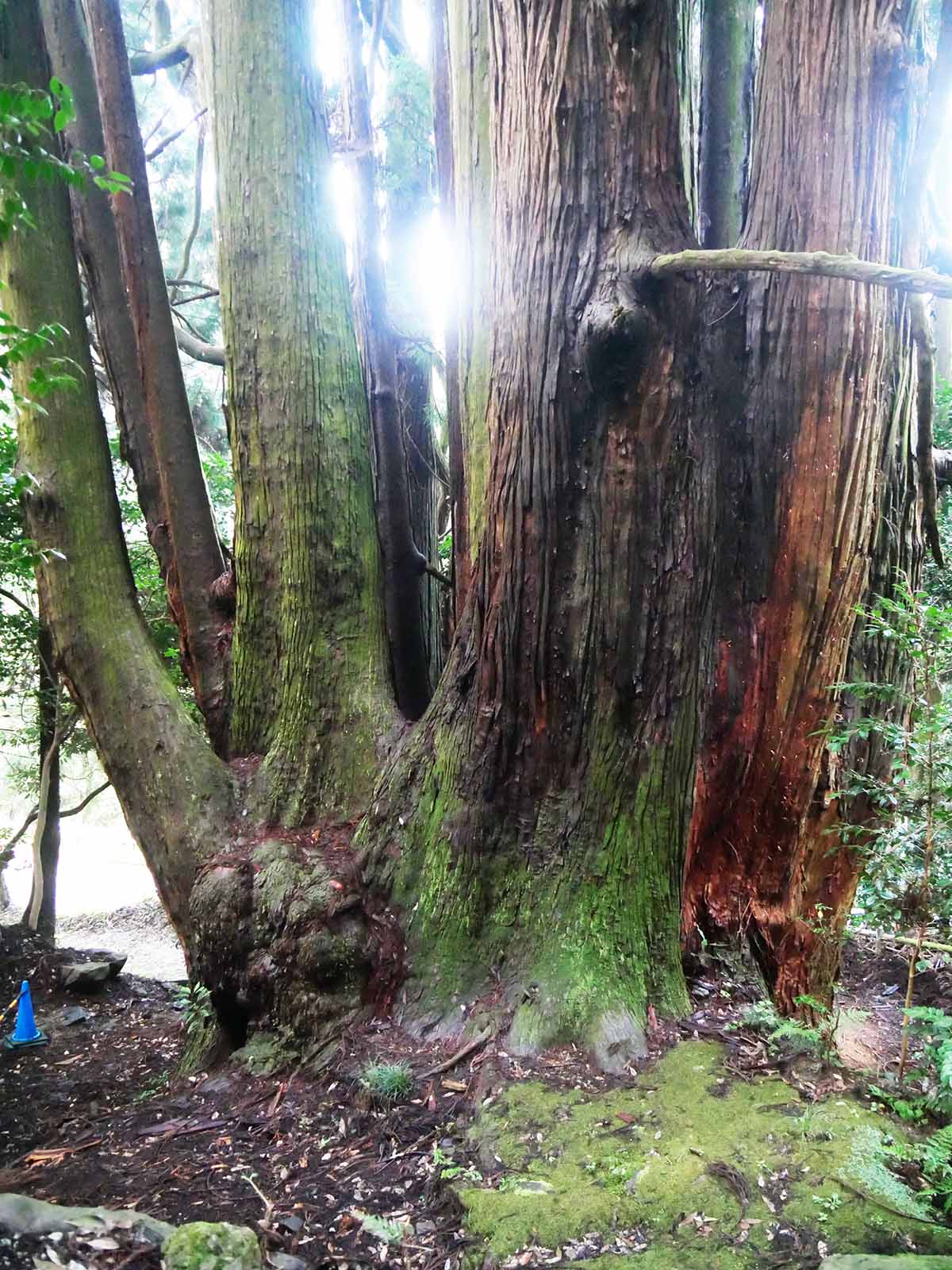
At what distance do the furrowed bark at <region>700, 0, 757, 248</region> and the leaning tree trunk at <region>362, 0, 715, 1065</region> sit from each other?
84cm

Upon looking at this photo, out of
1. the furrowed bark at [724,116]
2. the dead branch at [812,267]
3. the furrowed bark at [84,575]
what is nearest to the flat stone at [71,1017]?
the furrowed bark at [84,575]

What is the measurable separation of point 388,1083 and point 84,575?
2344 millimetres

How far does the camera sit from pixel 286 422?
3.46 meters

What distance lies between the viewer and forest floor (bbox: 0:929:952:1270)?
1.84 meters

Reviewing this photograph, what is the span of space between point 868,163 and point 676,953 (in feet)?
8.99

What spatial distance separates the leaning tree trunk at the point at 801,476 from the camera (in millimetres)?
2771

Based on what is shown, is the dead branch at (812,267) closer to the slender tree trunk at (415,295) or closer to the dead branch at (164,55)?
the slender tree trunk at (415,295)

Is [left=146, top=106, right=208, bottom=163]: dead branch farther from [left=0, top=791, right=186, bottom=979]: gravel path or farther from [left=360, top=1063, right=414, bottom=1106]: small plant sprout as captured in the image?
[left=0, top=791, right=186, bottom=979]: gravel path

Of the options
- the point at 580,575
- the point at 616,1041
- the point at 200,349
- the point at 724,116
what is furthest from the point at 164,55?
the point at 616,1041

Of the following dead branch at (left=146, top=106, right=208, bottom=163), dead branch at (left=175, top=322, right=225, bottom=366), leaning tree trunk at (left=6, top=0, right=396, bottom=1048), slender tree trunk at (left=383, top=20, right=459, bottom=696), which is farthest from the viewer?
dead branch at (left=175, top=322, right=225, bottom=366)

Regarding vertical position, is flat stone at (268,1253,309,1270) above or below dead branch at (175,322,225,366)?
below

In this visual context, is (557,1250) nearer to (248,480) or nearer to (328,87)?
(248,480)

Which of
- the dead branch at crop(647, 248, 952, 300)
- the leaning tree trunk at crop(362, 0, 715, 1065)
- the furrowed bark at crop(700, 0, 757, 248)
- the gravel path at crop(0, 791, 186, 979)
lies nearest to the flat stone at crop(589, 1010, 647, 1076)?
the leaning tree trunk at crop(362, 0, 715, 1065)

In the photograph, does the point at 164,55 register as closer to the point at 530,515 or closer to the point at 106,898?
the point at 530,515
